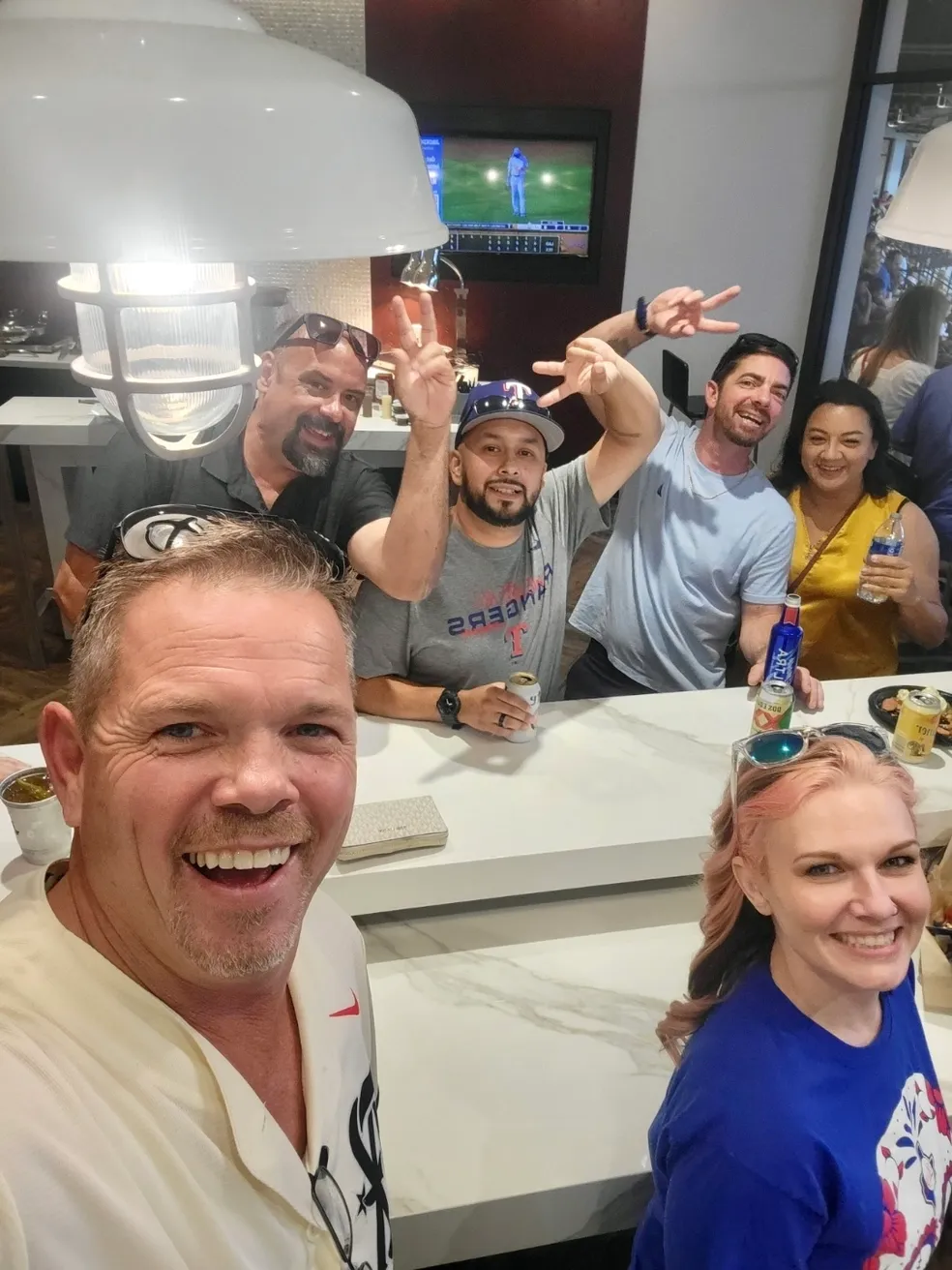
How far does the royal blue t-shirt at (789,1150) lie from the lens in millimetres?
955

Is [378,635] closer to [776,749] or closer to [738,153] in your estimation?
[776,749]

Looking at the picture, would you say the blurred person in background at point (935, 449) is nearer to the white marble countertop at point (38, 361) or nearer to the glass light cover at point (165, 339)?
the glass light cover at point (165, 339)

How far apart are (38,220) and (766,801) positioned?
936 mm

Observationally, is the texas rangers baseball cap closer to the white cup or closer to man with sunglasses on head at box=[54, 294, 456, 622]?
man with sunglasses on head at box=[54, 294, 456, 622]

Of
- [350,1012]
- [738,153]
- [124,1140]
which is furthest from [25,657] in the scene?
[738,153]

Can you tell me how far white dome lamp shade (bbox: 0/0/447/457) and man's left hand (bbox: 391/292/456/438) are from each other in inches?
36.8

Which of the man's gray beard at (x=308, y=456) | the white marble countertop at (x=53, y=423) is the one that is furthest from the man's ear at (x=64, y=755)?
the white marble countertop at (x=53, y=423)

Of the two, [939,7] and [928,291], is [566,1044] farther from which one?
[939,7]

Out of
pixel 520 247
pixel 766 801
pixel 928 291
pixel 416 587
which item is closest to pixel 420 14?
pixel 520 247

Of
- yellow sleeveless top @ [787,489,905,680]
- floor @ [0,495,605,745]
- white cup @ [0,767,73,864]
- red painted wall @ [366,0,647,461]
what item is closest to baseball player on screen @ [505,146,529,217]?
red painted wall @ [366,0,647,461]

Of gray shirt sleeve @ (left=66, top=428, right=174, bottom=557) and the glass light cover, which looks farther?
gray shirt sleeve @ (left=66, top=428, right=174, bottom=557)

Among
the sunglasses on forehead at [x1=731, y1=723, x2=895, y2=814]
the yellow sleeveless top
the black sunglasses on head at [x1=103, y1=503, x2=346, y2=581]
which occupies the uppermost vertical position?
the black sunglasses on head at [x1=103, y1=503, x2=346, y2=581]

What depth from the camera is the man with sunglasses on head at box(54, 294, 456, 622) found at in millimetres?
1797

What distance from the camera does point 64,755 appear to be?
84 cm
